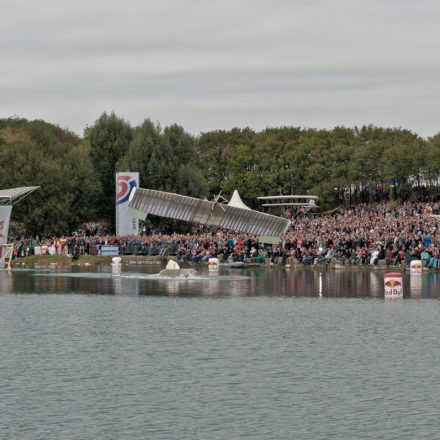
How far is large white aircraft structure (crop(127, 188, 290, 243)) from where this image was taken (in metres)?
104

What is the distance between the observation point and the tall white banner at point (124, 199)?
11169 cm

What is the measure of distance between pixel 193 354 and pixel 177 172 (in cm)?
8469

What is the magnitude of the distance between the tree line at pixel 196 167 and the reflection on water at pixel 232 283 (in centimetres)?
3021

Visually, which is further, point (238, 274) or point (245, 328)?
point (238, 274)

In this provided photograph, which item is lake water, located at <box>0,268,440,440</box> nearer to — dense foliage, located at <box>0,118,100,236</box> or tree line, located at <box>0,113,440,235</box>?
dense foliage, located at <box>0,118,100,236</box>

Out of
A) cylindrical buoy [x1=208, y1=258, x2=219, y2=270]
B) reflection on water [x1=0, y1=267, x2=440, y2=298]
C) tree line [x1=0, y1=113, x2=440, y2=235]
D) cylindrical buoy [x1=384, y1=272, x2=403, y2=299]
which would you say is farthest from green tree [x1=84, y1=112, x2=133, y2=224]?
cylindrical buoy [x1=384, y1=272, x2=403, y2=299]

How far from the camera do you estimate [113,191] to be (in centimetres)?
12731

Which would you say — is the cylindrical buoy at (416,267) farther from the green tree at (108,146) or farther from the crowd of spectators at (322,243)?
the green tree at (108,146)

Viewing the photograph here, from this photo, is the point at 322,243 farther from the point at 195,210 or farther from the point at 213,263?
the point at 195,210

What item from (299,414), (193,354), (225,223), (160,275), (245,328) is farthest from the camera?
(225,223)

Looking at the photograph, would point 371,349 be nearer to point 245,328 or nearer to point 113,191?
point 245,328

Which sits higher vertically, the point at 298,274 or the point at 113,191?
the point at 113,191

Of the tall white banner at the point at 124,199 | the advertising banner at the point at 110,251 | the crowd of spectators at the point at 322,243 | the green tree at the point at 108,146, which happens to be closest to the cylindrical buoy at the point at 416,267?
the crowd of spectators at the point at 322,243

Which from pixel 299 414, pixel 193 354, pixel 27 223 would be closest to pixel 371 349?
pixel 193 354
